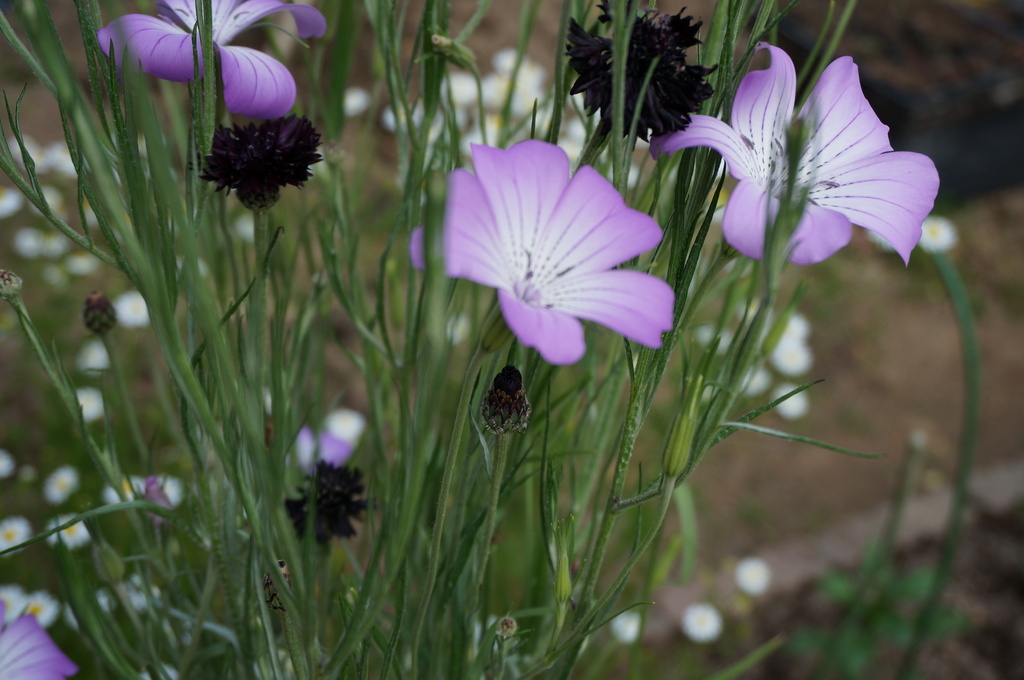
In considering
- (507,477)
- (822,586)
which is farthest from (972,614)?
(507,477)

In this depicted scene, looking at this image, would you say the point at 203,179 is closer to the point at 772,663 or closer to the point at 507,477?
the point at 507,477

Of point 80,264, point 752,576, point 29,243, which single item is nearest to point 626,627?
point 752,576

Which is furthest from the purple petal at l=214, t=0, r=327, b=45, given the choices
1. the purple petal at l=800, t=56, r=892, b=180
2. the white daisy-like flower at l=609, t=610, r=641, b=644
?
the white daisy-like flower at l=609, t=610, r=641, b=644

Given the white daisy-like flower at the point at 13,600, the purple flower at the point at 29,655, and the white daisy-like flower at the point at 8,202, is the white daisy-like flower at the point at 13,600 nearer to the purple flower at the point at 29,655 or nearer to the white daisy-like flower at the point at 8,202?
the purple flower at the point at 29,655

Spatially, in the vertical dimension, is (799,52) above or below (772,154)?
above

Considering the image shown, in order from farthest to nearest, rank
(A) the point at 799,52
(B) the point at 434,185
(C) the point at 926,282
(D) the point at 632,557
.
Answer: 1. (A) the point at 799,52
2. (C) the point at 926,282
3. (D) the point at 632,557
4. (B) the point at 434,185

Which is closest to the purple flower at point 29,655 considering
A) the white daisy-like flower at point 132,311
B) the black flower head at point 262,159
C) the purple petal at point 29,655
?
the purple petal at point 29,655

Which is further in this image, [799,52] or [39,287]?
[799,52]

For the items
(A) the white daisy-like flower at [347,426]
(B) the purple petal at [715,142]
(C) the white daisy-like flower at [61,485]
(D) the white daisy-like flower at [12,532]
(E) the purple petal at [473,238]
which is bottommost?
(E) the purple petal at [473,238]
